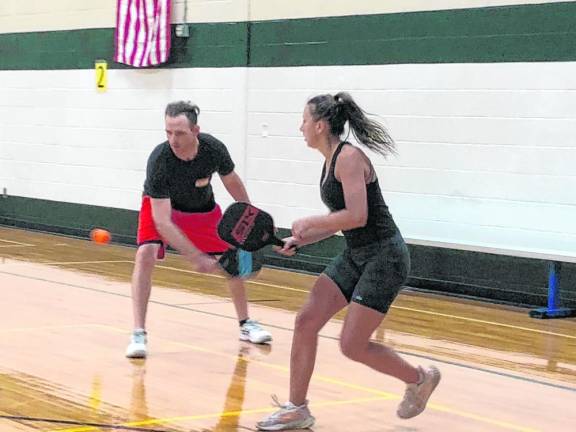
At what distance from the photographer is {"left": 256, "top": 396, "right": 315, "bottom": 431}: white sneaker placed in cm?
515

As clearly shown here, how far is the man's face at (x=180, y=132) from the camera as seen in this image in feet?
21.5

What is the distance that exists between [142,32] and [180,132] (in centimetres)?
721

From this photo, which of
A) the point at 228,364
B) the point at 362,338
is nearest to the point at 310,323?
the point at 362,338

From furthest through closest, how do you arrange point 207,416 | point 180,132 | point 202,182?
point 202,182
point 180,132
point 207,416

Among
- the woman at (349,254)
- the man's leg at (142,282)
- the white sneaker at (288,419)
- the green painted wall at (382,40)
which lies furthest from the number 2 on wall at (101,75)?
the white sneaker at (288,419)

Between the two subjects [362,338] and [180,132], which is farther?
Answer: [180,132]

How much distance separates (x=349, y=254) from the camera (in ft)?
17.0

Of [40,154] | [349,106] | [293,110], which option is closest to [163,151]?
[349,106]

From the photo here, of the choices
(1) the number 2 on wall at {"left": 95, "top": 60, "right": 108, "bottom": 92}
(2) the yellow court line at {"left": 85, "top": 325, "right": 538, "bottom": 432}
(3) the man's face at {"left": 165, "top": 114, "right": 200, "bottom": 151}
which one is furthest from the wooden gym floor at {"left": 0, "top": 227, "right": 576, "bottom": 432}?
(1) the number 2 on wall at {"left": 95, "top": 60, "right": 108, "bottom": 92}

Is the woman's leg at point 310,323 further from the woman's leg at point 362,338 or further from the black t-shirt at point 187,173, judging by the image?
the black t-shirt at point 187,173

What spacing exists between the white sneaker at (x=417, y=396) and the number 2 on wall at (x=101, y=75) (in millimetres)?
9770

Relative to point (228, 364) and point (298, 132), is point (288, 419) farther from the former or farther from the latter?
point (298, 132)

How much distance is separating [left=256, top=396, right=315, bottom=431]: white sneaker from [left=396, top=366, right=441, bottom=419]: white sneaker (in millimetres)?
465

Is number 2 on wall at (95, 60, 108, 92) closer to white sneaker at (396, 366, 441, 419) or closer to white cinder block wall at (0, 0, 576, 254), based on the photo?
white cinder block wall at (0, 0, 576, 254)
